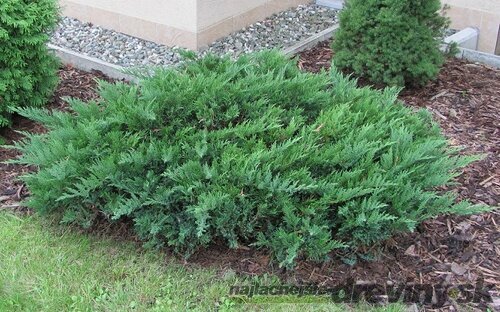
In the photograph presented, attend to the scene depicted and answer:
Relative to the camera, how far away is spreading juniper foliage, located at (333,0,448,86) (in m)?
5.09

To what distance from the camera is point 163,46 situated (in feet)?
20.9

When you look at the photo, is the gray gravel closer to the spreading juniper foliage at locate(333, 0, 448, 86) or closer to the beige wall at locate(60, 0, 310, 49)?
the beige wall at locate(60, 0, 310, 49)

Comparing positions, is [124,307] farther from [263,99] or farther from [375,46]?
[375,46]

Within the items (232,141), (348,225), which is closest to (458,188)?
(348,225)

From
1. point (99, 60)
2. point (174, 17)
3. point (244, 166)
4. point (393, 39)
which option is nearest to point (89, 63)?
point (99, 60)

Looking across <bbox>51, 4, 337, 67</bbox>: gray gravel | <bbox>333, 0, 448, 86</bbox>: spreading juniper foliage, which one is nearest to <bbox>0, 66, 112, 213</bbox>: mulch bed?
<bbox>51, 4, 337, 67</bbox>: gray gravel

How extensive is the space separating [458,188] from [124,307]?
2162 millimetres

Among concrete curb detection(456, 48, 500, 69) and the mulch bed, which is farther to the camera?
concrete curb detection(456, 48, 500, 69)

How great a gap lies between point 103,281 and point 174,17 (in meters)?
3.40

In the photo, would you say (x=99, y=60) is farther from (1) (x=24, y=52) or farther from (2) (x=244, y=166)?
(2) (x=244, y=166)

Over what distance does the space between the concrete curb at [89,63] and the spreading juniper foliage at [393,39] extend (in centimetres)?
186

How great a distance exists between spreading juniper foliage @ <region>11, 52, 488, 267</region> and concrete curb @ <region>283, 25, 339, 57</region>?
6.94 ft

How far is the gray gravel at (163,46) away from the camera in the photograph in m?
6.10

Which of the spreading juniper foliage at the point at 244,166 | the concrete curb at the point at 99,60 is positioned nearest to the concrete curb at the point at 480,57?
the concrete curb at the point at 99,60
